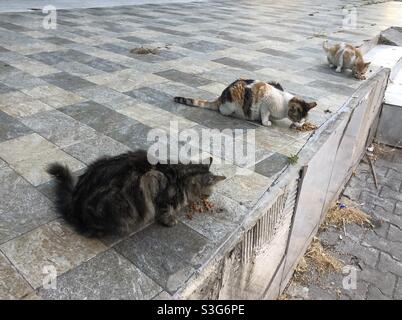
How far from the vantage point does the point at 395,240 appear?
5086mm

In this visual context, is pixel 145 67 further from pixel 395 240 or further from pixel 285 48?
pixel 395 240

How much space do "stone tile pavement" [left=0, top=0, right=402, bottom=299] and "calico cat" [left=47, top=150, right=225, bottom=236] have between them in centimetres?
12

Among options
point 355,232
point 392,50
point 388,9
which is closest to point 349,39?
point 392,50

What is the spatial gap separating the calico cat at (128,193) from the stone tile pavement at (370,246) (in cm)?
234

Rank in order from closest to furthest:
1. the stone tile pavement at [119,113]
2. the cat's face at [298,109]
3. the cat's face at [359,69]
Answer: the stone tile pavement at [119,113] < the cat's face at [298,109] < the cat's face at [359,69]

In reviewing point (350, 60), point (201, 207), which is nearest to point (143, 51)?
point (350, 60)

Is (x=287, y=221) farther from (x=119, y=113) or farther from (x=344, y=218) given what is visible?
(x=119, y=113)

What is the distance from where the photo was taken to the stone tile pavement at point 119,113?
237 cm

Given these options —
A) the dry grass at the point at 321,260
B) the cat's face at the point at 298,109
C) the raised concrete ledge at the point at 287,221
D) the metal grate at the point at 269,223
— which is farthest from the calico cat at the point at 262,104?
the dry grass at the point at 321,260

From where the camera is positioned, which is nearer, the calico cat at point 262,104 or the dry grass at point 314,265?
the calico cat at point 262,104

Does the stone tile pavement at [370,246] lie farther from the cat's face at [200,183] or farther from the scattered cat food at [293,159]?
the cat's face at [200,183]

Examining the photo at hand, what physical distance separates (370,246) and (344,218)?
0.57m

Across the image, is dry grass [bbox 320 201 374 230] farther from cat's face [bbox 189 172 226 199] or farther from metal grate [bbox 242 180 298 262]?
cat's face [bbox 189 172 226 199]

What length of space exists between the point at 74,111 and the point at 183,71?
7.54 feet
